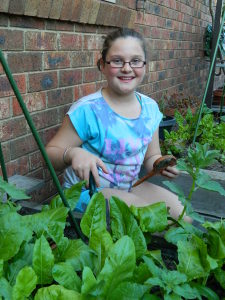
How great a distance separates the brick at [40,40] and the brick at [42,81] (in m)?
0.14

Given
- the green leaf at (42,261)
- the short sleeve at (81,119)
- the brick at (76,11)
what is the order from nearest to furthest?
the green leaf at (42,261) → the short sleeve at (81,119) → the brick at (76,11)

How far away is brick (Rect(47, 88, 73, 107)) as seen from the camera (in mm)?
2482

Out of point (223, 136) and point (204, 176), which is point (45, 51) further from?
point (223, 136)

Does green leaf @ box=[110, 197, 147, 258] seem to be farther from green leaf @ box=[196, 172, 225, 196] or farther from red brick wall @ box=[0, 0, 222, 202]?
red brick wall @ box=[0, 0, 222, 202]

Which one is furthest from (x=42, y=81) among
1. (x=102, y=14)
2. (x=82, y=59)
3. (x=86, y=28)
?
(x=102, y=14)

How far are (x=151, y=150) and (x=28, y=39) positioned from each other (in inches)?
33.6

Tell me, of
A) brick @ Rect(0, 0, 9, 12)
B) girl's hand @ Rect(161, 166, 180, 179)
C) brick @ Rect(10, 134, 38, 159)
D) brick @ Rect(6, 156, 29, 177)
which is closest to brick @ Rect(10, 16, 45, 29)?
brick @ Rect(0, 0, 9, 12)

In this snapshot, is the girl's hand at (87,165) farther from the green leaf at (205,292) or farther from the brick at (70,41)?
the brick at (70,41)

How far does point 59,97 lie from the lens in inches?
102

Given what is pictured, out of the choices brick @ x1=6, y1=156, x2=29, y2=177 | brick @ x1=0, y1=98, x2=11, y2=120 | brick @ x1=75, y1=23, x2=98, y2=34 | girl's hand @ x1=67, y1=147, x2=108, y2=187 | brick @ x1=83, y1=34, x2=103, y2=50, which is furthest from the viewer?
brick @ x1=83, y1=34, x2=103, y2=50

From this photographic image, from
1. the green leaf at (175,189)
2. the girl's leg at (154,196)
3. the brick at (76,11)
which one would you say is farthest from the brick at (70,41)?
the green leaf at (175,189)

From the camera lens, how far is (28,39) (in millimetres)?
2180

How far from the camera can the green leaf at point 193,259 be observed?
973 mm

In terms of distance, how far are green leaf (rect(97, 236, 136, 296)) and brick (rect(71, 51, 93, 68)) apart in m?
1.95
